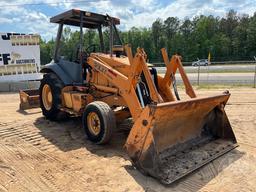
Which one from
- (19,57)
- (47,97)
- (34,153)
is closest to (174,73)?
(34,153)

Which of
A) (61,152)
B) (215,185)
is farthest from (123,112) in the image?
(215,185)

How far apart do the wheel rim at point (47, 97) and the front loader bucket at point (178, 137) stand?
366 cm

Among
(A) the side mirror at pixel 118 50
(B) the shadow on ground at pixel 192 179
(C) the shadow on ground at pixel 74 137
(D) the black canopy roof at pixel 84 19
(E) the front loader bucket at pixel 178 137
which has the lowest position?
(B) the shadow on ground at pixel 192 179

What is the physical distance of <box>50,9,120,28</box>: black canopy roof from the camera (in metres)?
6.82

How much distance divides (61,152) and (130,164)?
1.38 m

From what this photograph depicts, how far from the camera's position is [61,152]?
5.55m

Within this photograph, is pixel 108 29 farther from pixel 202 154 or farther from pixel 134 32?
pixel 134 32

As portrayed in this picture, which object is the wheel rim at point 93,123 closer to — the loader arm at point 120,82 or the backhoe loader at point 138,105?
the backhoe loader at point 138,105

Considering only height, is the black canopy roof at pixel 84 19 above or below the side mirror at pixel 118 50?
above

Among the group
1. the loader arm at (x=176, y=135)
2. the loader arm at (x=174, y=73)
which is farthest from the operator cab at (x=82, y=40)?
the loader arm at (x=176, y=135)

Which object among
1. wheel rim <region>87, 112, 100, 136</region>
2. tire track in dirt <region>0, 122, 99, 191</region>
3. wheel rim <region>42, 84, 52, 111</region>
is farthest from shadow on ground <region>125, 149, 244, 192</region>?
wheel rim <region>42, 84, 52, 111</region>

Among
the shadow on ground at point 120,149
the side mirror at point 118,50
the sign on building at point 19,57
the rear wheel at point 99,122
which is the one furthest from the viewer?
the sign on building at point 19,57

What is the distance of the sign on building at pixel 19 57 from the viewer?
50.5ft

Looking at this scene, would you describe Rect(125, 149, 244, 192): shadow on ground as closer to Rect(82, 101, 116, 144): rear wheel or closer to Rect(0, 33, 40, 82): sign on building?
Rect(82, 101, 116, 144): rear wheel
